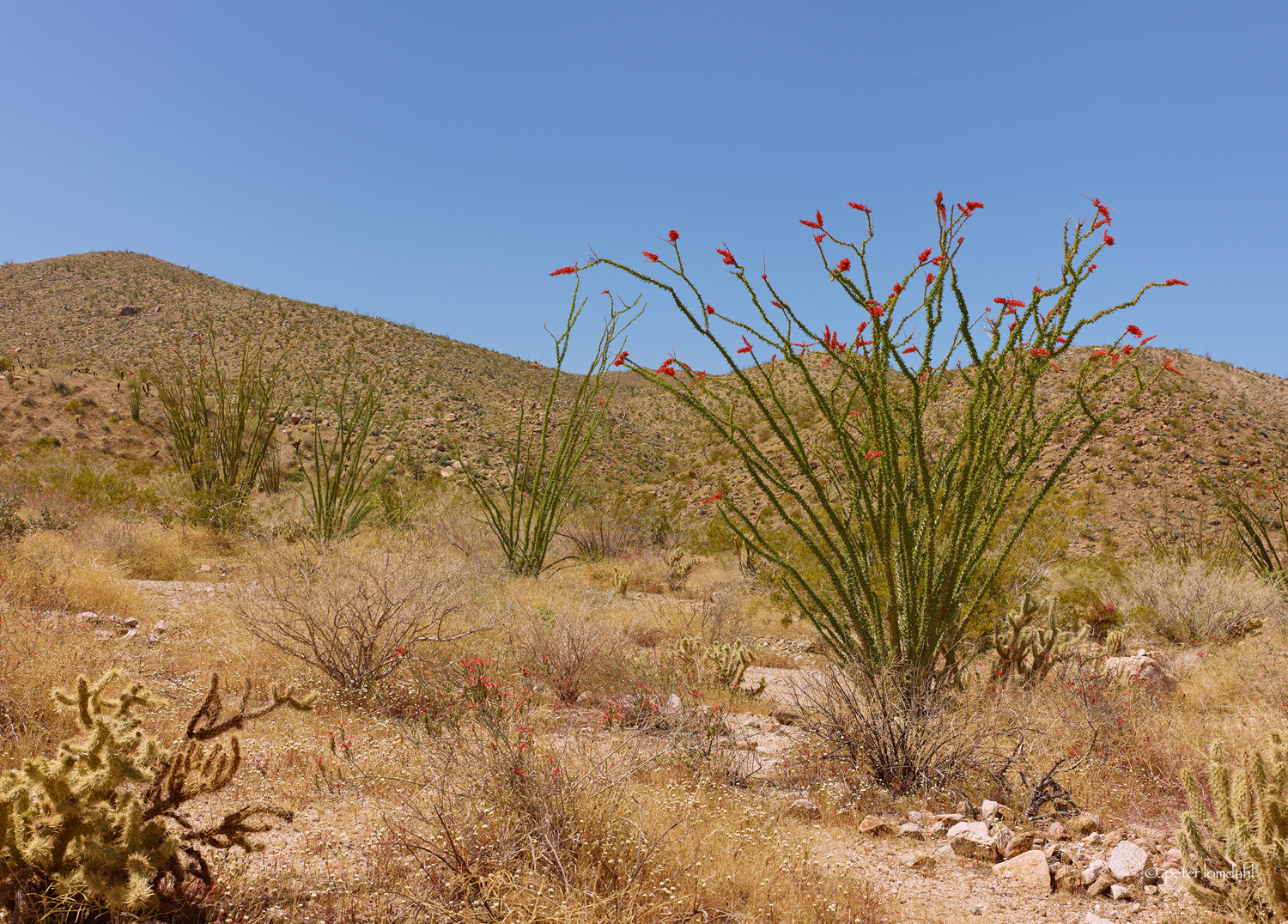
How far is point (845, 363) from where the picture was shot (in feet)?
15.6

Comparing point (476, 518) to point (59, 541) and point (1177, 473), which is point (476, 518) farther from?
point (1177, 473)

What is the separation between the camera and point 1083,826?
3691mm

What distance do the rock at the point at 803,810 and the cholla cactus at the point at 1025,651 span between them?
2.82 meters

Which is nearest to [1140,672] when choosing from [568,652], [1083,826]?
[1083,826]

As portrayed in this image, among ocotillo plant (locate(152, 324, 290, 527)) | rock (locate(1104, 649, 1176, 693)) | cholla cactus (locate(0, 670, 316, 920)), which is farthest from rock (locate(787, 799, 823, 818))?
ocotillo plant (locate(152, 324, 290, 527))

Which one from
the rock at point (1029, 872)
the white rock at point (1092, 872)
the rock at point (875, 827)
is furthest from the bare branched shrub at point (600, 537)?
the white rock at point (1092, 872)

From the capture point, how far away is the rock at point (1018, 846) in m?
3.56

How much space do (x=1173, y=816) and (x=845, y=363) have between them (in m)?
3.14

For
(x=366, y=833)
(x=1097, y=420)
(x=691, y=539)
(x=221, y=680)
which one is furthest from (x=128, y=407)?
(x=1097, y=420)

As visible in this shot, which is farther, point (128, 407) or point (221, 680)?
point (128, 407)

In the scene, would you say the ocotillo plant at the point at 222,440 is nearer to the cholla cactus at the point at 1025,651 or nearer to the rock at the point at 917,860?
the cholla cactus at the point at 1025,651

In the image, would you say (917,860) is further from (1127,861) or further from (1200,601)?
(1200,601)

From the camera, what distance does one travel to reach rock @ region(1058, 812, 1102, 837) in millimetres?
3689

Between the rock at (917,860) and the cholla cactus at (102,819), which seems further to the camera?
the rock at (917,860)
